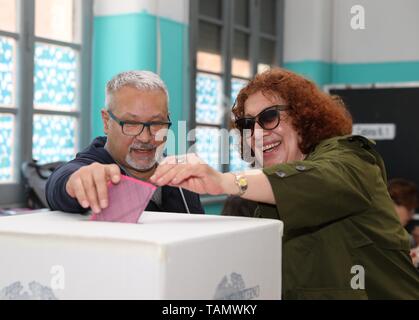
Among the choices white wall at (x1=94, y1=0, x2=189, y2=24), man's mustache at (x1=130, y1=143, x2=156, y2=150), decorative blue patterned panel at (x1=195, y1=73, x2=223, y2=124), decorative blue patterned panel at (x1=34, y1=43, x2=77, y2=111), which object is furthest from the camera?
decorative blue patterned panel at (x1=195, y1=73, x2=223, y2=124)

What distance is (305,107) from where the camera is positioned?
5.38ft

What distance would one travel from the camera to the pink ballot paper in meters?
0.97

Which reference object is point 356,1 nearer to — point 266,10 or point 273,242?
point 266,10

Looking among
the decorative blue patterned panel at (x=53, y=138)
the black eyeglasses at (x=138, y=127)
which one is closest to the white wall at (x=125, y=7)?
the decorative blue patterned panel at (x=53, y=138)

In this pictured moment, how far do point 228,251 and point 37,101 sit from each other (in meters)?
3.15

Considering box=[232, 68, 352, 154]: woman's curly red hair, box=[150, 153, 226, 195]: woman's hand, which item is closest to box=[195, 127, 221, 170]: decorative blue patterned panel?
box=[232, 68, 352, 154]: woman's curly red hair

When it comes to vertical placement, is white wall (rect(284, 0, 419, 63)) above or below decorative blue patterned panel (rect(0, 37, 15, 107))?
above

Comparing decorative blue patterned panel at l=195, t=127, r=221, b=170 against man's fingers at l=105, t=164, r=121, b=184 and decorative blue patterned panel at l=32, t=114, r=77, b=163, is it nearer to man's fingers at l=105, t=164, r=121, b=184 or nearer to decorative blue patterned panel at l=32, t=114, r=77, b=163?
decorative blue patterned panel at l=32, t=114, r=77, b=163

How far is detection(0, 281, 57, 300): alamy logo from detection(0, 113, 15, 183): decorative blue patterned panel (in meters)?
2.83

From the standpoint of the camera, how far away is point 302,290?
1.22 metres

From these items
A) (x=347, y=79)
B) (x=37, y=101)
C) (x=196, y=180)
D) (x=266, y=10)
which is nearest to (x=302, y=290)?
(x=196, y=180)

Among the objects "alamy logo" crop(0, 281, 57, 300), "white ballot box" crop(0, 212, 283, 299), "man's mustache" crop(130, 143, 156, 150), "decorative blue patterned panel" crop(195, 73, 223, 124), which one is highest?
"decorative blue patterned panel" crop(195, 73, 223, 124)

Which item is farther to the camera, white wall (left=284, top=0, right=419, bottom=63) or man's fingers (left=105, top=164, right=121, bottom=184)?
white wall (left=284, top=0, right=419, bottom=63)

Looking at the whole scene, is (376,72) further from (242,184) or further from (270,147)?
(242,184)
